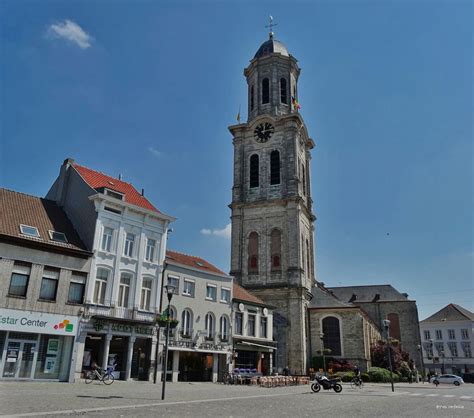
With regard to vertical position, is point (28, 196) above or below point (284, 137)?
below

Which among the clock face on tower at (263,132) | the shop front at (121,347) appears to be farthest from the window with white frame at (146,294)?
the clock face on tower at (263,132)

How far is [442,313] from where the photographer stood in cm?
8500

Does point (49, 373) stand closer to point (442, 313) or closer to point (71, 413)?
point (71, 413)

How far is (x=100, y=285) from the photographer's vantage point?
2506cm

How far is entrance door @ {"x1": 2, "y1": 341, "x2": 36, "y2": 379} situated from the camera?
20.7m

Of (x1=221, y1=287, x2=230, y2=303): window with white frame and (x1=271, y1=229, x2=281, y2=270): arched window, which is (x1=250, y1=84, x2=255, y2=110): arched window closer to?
(x1=271, y1=229, x2=281, y2=270): arched window

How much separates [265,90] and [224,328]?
34.4 m

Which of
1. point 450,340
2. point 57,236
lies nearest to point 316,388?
point 57,236

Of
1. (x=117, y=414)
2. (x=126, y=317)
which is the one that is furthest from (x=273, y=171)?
(x=117, y=414)

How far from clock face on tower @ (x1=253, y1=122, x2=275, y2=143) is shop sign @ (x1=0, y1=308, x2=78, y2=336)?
35.2m

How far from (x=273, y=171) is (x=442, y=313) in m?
55.8

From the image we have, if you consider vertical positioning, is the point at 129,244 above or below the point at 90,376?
above

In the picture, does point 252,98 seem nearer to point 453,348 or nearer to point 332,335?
point 332,335

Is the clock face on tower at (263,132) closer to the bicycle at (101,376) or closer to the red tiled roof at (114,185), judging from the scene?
the red tiled roof at (114,185)
